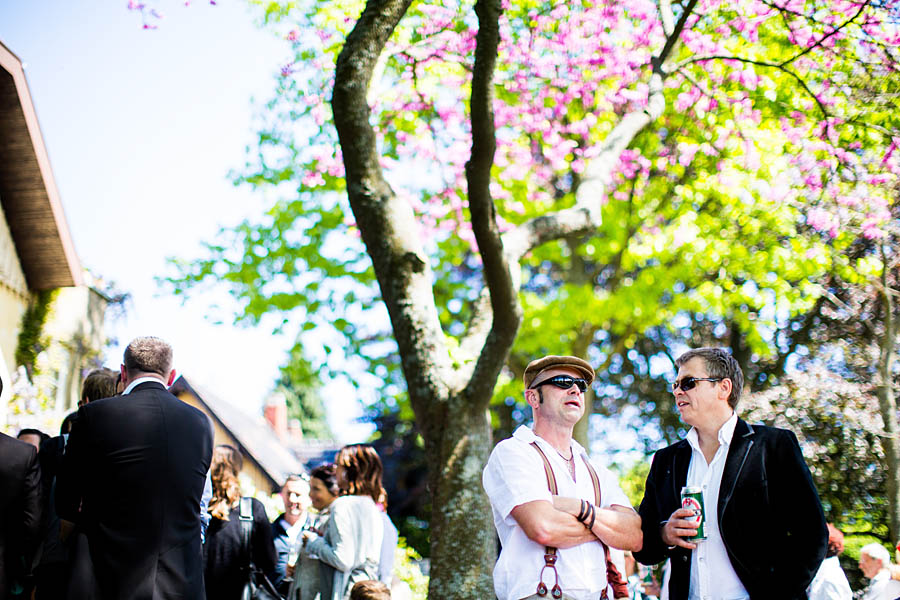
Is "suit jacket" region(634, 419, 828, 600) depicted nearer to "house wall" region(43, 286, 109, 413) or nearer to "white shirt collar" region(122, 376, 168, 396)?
"white shirt collar" region(122, 376, 168, 396)

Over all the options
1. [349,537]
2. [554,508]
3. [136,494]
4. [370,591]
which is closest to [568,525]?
[554,508]

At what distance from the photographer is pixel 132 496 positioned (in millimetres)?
3992

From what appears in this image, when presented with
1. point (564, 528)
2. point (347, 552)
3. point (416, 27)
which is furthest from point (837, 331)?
point (564, 528)

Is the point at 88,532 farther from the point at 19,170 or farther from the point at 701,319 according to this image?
the point at 701,319

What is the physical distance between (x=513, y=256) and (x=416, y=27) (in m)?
4.19

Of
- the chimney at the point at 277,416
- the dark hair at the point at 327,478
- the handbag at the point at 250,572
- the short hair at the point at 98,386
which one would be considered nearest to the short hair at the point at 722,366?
the short hair at the point at 98,386

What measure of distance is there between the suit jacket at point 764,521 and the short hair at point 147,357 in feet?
8.26

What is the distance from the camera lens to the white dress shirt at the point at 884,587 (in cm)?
744

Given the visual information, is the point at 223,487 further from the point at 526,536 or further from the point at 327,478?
the point at 526,536

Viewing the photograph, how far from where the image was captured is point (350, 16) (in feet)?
33.5

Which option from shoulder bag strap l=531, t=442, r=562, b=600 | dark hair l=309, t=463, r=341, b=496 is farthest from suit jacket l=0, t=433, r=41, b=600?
shoulder bag strap l=531, t=442, r=562, b=600

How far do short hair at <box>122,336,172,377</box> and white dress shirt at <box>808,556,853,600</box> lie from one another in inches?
217

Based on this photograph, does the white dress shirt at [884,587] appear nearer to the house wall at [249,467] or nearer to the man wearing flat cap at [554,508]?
the man wearing flat cap at [554,508]

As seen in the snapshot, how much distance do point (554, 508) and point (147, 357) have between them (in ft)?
7.13
